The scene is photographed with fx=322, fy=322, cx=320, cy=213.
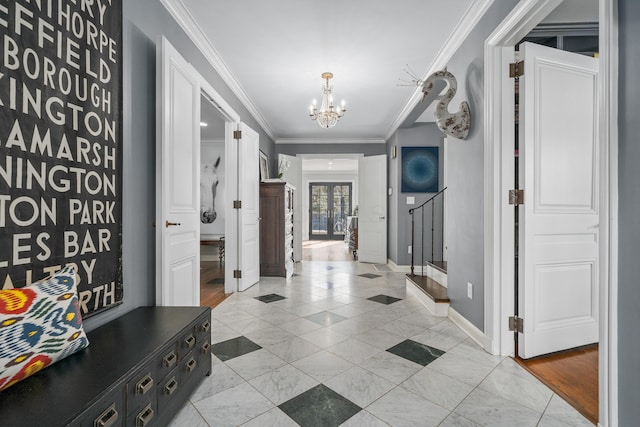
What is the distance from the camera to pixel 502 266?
2053 mm

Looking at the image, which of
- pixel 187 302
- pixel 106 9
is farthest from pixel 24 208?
pixel 187 302

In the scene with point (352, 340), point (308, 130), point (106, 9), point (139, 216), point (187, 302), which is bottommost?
point (352, 340)

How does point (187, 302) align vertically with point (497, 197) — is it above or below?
below

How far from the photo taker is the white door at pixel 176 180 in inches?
77.0

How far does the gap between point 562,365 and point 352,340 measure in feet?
4.22

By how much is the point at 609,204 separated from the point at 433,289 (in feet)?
6.77

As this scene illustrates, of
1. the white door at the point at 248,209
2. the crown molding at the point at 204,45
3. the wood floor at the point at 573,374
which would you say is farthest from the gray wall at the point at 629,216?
the white door at the point at 248,209

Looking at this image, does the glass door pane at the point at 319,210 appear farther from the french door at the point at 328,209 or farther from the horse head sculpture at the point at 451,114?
the horse head sculpture at the point at 451,114

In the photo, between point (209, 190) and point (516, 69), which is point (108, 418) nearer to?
point (516, 69)

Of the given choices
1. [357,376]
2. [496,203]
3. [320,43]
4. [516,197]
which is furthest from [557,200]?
[320,43]

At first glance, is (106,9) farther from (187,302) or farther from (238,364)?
(238,364)

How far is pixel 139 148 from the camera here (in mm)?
1937

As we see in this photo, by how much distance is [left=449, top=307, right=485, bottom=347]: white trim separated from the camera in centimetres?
225

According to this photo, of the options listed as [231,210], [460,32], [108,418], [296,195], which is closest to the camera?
[108,418]
